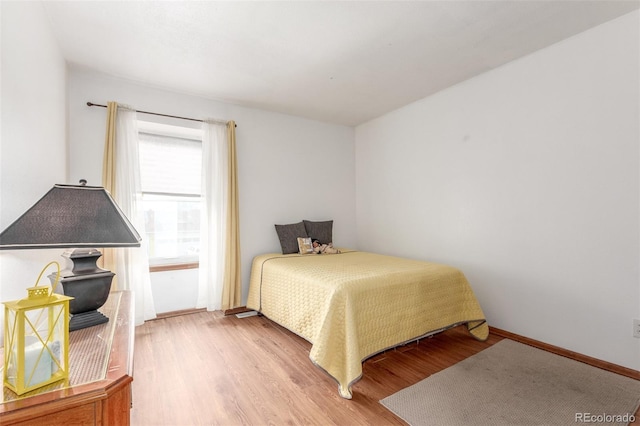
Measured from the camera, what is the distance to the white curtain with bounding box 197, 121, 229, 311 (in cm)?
343

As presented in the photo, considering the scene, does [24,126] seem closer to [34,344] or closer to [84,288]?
[84,288]

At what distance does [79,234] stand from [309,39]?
2094mm

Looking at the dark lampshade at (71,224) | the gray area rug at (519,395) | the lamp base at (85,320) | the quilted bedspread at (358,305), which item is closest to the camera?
the dark lampshade at (71,224)

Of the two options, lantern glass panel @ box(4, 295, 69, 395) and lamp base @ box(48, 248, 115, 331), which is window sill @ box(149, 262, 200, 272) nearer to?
lamp base @ box(48, 248, 115, 331)

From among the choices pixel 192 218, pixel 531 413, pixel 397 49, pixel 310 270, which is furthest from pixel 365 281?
pixel 192 218

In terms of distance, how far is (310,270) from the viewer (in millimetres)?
2768

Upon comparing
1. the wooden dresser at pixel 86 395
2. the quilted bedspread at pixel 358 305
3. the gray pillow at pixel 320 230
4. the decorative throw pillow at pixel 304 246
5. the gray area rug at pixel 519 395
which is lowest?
the gray area rug at pixel 519 395

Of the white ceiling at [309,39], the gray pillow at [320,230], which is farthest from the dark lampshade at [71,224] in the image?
the gray pillow at [320,230]

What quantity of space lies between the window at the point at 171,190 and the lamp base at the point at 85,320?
7.31 feet

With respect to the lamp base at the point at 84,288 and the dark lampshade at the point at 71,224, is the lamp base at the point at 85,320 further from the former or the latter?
the dark lampshade at the point at 71,224

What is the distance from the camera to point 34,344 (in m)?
0.83

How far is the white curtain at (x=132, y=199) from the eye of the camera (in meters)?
2.96

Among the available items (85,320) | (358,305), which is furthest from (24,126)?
(358,305)

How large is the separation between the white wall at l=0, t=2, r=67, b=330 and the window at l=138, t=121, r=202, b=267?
1.23m
